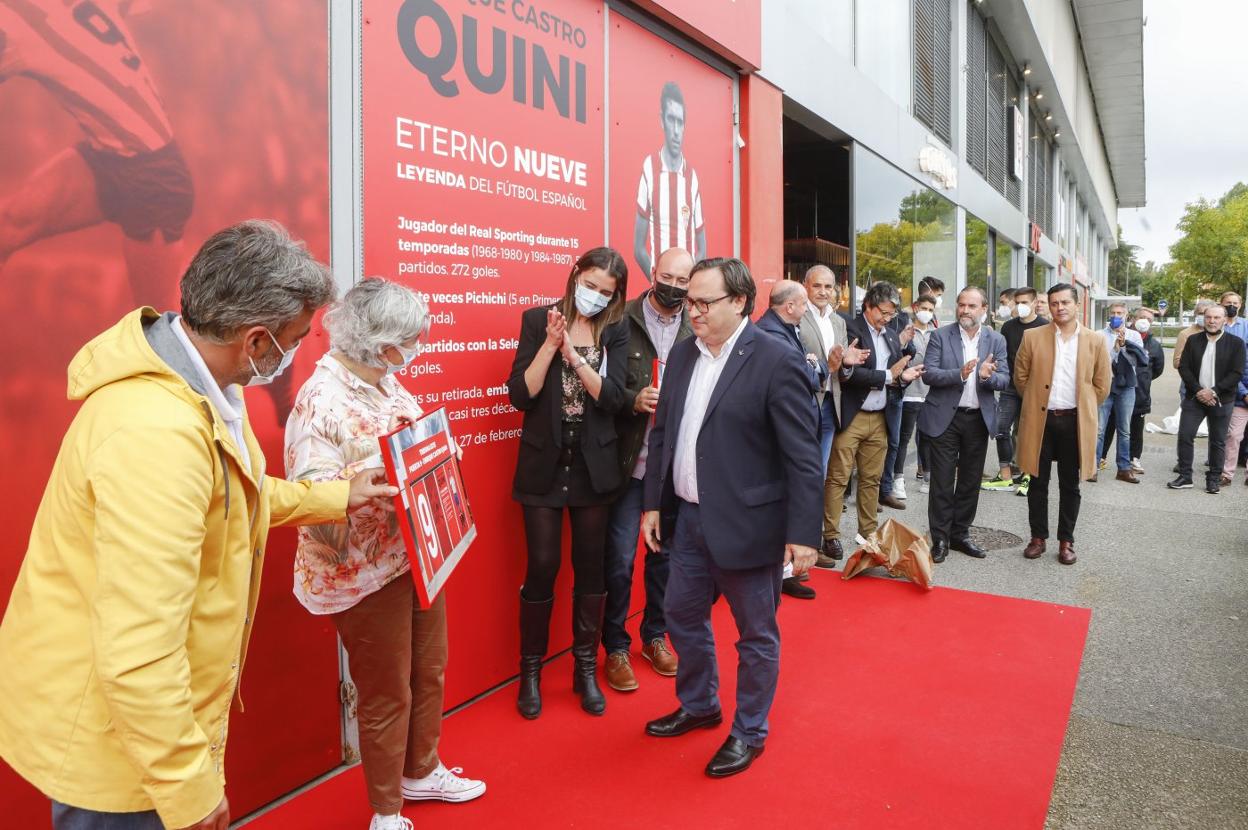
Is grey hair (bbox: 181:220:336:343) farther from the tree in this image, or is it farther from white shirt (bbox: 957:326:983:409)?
the tree

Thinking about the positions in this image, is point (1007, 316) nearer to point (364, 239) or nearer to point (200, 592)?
point (364, 239)

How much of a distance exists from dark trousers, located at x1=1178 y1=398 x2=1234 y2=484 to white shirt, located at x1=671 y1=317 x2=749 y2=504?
8.04m

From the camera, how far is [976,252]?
14414mm

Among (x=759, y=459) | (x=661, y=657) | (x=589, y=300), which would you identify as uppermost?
(x=589, y=300)

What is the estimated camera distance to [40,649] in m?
1.41

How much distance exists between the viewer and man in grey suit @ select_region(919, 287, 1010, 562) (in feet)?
19.9

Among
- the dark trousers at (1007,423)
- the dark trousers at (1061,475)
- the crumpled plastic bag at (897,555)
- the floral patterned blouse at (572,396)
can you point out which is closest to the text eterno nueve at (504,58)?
the floral patterned blouse at (572,396)

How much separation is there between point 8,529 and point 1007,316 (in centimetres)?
1072

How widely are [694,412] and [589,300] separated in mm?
697

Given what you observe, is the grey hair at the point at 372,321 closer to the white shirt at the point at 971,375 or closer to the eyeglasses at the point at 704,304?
the eyeglasses at the point at 704,304

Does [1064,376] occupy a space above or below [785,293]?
below

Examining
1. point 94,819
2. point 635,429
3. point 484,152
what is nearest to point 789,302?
point 635,429

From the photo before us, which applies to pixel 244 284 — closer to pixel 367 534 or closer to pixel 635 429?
pixel 367 534

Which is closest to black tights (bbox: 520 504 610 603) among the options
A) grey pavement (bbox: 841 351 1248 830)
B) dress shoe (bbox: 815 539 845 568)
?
grey pavement (bbox: 841 351 1248 830)
